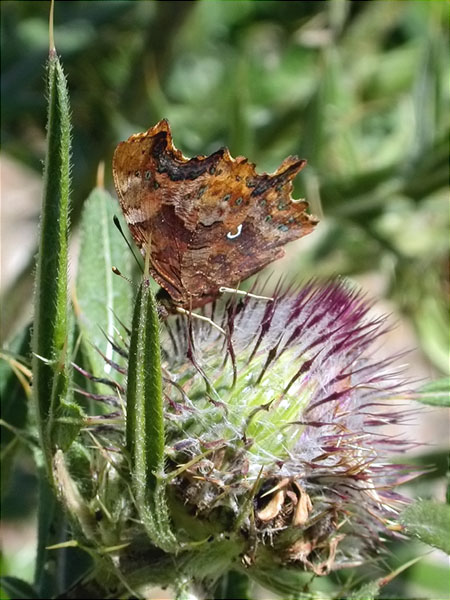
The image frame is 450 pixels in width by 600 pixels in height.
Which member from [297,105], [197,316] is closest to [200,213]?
[197,316]

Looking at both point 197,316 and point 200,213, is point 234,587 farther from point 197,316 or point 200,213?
point 200,213

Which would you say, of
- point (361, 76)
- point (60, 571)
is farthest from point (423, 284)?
point (60, 571)

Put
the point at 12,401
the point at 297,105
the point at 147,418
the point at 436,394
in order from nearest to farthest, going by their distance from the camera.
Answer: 1. the point at 147,418
2. the point at 436,394
3. the point at 12,401
4. the point at 297,105

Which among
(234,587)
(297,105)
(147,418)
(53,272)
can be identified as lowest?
(234,587)

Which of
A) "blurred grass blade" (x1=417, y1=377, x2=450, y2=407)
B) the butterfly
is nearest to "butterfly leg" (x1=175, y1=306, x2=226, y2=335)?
the butterfly

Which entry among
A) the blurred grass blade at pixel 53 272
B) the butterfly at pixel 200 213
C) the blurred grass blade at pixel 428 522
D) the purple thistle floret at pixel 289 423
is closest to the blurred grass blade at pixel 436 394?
the purple thistle floret at pixel 289 423

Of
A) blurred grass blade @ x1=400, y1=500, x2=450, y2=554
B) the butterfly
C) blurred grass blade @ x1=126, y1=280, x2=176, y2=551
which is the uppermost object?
the butterfly

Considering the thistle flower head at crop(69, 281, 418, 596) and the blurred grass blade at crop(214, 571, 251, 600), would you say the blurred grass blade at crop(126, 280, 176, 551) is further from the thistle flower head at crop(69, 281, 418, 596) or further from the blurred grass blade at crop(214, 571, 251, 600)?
the blurred grass blade at crop(214, 571, 251, 600)
